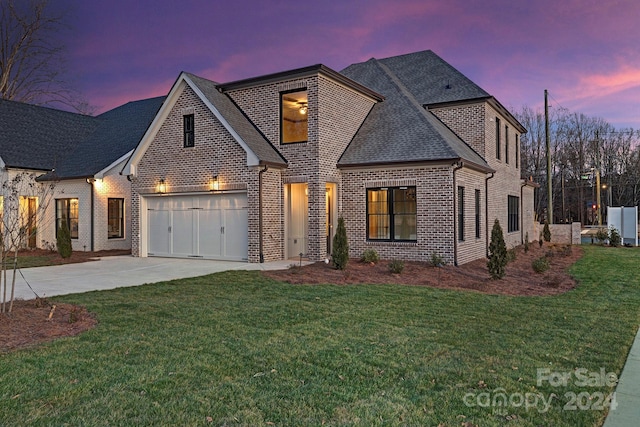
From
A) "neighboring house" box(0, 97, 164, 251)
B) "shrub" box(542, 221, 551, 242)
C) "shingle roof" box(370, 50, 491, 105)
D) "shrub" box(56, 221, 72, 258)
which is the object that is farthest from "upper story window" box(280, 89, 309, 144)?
"shrub" box(542, 221, 551, 242)

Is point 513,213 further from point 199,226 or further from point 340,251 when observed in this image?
point 199,226

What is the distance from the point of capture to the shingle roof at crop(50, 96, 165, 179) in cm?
1988

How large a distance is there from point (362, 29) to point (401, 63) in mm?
2966

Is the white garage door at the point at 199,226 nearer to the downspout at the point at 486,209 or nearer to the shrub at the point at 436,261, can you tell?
the shrub at the point at 436,261

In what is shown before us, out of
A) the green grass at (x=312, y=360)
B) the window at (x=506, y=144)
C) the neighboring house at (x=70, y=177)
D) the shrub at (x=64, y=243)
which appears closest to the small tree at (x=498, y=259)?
the green grass at (x=312, y=360)

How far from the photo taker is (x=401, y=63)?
2030 cm

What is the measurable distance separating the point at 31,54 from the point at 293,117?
26.6m

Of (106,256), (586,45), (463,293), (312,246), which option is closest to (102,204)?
(106,256)

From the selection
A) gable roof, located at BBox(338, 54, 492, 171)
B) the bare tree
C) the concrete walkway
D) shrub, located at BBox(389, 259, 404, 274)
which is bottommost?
the concrete walkway

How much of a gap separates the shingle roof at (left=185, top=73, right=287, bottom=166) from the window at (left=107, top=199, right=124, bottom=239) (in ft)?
24.7

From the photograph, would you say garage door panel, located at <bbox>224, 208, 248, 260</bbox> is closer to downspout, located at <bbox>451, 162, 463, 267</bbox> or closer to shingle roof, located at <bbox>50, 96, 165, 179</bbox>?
downspout, located at <bbox>451, 162, 463, 267</bbox>

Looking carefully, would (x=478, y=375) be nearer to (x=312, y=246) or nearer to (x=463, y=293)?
(x=463, y=293)

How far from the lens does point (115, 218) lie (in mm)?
19875

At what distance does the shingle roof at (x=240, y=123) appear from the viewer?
14156mm
